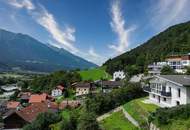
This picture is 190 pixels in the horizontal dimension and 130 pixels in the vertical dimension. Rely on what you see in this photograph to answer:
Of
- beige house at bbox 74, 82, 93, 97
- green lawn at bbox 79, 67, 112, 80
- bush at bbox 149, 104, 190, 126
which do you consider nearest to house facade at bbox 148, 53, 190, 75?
beige house at bbox 74, 82, 93, 97

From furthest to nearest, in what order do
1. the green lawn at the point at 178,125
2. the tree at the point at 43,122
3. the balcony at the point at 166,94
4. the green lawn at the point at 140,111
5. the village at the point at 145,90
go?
the tree at the point at 43,122 < the balcony at the point at 166,94 < the village at the point at 145,90 < the green lawn at the point at 140,111 < the green lawn at the point at 178,125

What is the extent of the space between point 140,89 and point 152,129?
22.9 meters

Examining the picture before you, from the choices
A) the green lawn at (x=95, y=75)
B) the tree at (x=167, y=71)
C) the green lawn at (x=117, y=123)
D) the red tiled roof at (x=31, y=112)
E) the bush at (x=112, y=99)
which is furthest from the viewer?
the green lawn at (x=95, y=75)

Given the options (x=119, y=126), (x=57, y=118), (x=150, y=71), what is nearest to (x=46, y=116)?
(x=57, y=118)

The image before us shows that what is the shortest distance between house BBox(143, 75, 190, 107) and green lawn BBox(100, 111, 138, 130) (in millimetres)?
5419

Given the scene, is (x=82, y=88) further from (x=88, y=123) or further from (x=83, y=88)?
(x=88, y=123)

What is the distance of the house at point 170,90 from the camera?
105 ft

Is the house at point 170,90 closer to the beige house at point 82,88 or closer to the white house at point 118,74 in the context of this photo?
the beige house at point 82,88

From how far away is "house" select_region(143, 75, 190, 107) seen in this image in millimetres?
32000

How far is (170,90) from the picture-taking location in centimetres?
3644

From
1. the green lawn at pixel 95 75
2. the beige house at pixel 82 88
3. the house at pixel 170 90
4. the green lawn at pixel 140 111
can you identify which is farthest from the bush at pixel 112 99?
the green lawn at pixel 95 75

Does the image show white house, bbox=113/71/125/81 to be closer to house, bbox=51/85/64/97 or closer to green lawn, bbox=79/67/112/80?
green lawn, bbox=79/67/112/80

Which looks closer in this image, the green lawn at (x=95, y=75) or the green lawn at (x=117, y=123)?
the green lawn at (x=117, y=123)

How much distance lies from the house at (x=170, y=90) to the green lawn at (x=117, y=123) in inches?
213
